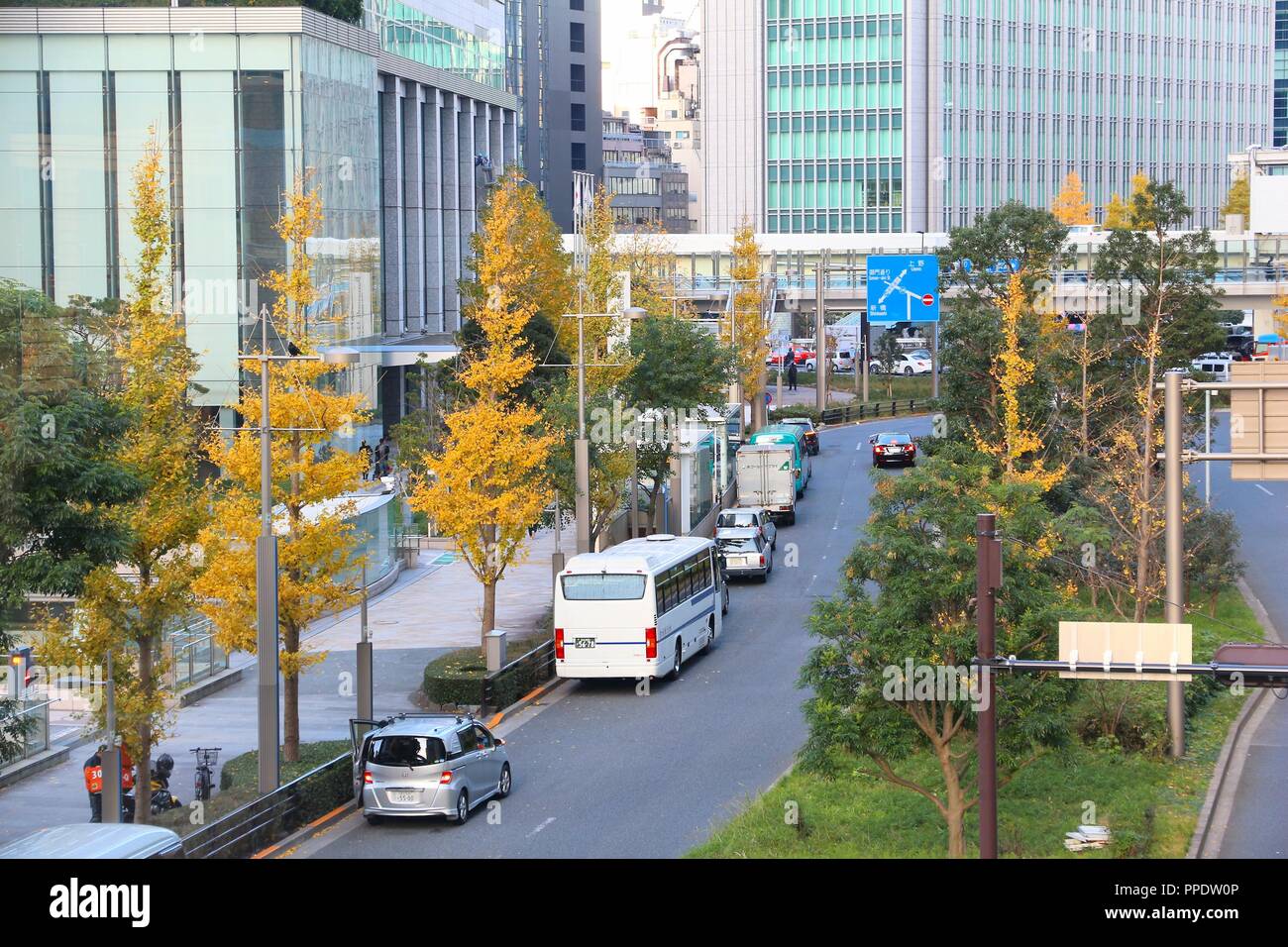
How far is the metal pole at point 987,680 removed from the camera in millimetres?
14219

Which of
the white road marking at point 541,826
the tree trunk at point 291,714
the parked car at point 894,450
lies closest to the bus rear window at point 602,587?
the tree trunk at point 291,714

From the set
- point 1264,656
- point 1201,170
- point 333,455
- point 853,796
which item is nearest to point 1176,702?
point 853,796

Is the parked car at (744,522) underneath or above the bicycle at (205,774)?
above

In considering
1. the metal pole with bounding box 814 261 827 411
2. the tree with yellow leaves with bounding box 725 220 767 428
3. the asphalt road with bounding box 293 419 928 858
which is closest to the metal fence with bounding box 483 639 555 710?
the asphalt road with bounding box 293 419 928 858

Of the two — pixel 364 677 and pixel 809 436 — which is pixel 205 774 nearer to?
pixel 364 677

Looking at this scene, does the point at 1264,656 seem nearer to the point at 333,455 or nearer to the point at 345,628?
the point at 333,455

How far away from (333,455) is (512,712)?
19.5 ft

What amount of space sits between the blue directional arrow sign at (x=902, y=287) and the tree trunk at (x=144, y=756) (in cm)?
4359

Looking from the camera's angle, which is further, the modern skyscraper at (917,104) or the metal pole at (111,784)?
the modern skyscraper at (917,104)

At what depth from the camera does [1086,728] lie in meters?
22.7

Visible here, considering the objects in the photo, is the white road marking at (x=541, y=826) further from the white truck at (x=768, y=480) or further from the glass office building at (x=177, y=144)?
the white truck at (x=768, y=480)

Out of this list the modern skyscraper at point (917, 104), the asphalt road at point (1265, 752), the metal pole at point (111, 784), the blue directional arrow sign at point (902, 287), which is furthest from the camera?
the modern skyscraper at point (917, 104)

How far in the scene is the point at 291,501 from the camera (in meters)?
22.5

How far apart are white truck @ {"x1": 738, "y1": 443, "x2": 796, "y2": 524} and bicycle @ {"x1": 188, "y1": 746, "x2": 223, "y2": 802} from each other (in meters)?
26.0
